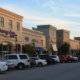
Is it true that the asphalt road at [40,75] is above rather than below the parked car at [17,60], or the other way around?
below

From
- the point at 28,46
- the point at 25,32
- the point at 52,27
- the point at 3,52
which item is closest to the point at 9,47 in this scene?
the point at 3,52

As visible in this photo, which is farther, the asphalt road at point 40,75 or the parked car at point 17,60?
the parked car at point 17,60

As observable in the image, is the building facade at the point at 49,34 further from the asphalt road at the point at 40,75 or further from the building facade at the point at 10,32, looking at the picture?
the asphalt road at the point at 40,75

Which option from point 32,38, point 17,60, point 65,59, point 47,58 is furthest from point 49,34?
point 17,60

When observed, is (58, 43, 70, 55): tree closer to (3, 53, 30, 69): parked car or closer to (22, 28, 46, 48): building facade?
(22, 28, 46, 48): building facade

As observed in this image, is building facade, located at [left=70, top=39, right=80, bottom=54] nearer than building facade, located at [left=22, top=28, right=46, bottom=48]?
No

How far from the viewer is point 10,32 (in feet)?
122

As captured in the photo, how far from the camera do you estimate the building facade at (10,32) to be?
1396 inches

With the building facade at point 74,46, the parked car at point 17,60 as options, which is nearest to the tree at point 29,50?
the parked car at point 17,60

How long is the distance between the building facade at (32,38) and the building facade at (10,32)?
3214mm

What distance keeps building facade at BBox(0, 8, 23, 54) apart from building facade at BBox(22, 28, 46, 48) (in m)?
3.21

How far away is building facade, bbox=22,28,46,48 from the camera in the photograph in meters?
44.2

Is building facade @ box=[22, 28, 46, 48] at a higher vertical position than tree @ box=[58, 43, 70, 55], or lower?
higher

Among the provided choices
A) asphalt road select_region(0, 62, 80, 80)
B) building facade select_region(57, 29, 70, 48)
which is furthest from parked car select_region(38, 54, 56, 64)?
building facade select_region(57, 29, 70, 48)
